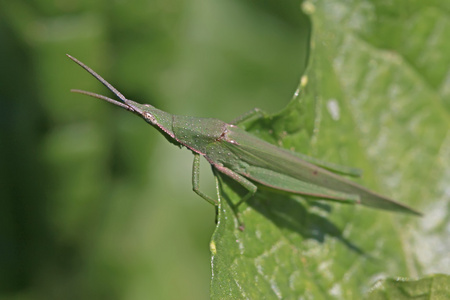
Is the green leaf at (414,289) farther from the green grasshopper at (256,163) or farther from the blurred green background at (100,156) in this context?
the blurred green background at (100,156)

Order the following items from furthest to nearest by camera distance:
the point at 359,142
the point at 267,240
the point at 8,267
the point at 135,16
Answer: the point at 8,267 < the point at 135,16 < the point at 359,142 < the point at 267,240

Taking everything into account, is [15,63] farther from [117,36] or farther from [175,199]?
[175,199]

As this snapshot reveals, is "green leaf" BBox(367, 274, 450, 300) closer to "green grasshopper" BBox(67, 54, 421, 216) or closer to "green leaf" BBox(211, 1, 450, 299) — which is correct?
"green leaf" BBox(211, 1, 450, 299)

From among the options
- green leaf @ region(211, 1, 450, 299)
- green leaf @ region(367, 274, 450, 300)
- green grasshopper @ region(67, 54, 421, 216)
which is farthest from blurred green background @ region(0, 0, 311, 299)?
green leaf @ region(367, 274, 450, 300)

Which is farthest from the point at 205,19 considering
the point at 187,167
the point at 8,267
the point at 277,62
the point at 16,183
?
the point at 8,267

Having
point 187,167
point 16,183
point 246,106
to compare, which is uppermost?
point 246,106
